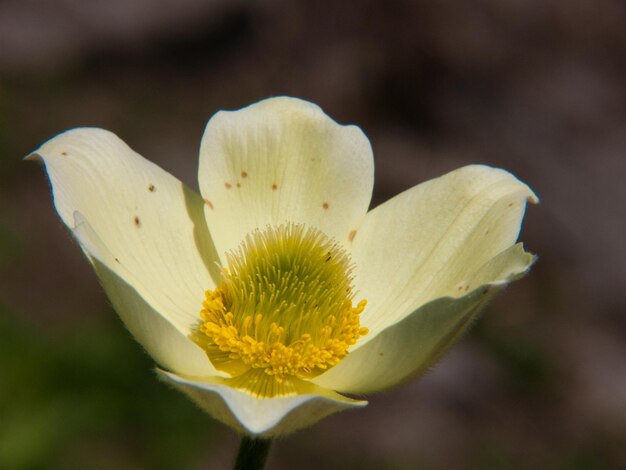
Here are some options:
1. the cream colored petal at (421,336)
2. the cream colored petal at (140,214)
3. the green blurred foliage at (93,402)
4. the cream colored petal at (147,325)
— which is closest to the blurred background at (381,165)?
the green blurred foliage at (93,402)

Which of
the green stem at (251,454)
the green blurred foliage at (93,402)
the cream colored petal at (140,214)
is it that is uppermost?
the cream colored petal at (140,214)

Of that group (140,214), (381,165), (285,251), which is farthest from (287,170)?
(381,165)

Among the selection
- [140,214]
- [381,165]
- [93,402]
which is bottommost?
[93,402]

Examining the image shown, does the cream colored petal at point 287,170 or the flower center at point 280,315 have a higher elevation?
the cream colored petal at point 287,170

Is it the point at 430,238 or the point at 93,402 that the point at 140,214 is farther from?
the point at 93,402

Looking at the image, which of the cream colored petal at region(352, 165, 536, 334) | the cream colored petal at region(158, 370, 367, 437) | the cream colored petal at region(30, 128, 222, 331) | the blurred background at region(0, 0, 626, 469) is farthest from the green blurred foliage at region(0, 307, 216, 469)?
the cream colored petal at region(158, 370, 367, 437)

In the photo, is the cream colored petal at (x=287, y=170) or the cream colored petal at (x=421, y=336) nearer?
the cream colored petal at (x=421, y=336)

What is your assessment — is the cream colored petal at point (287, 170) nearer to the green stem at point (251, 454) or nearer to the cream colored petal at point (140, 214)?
the cream colored petal at point (140, 214)
